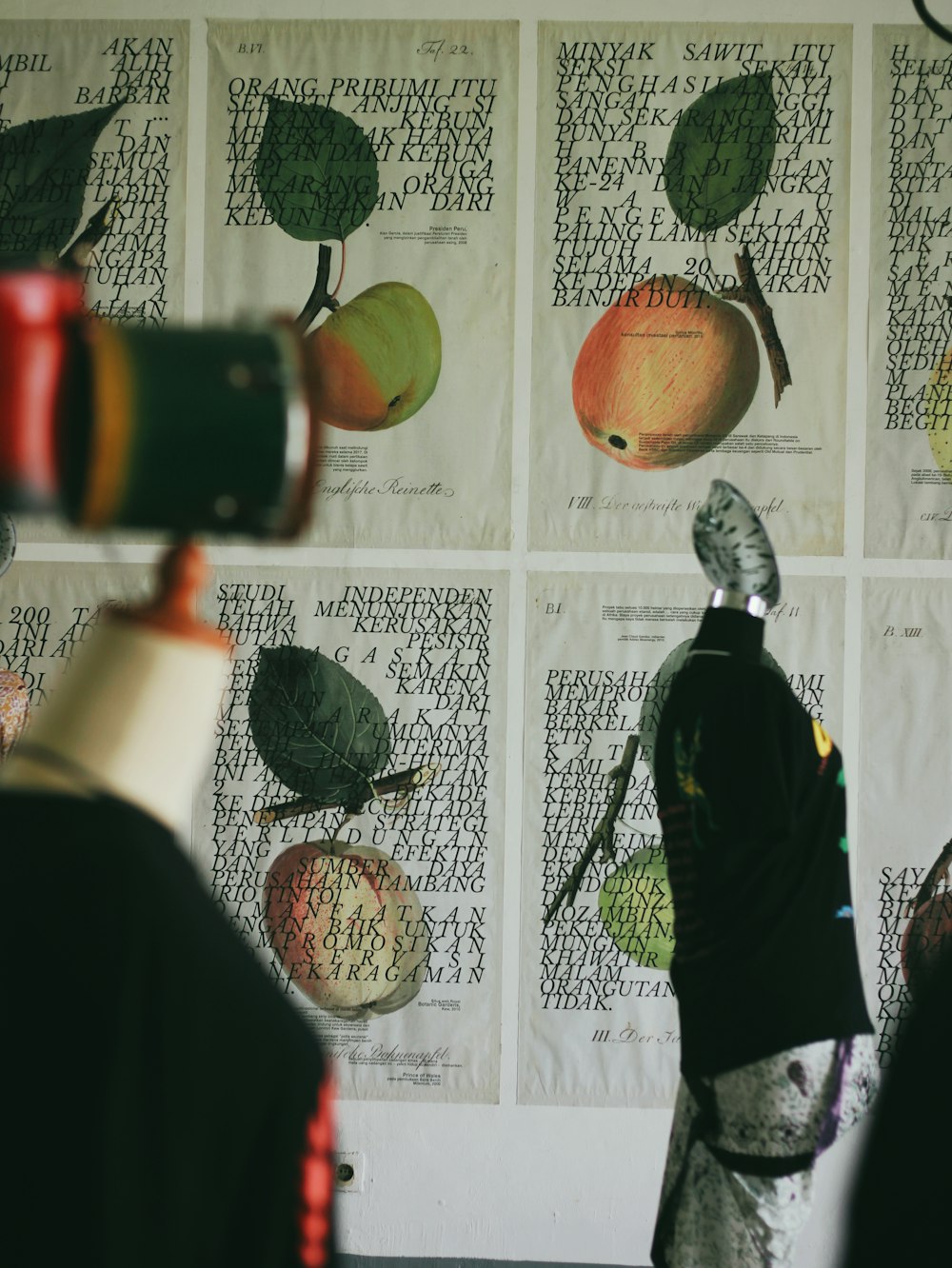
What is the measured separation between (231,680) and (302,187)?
1140mm

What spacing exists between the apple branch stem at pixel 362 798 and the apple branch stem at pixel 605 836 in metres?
0.39

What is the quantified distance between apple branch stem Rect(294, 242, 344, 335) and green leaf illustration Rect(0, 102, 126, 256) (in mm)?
579

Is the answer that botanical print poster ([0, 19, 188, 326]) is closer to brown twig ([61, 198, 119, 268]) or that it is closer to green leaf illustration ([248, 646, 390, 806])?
brown twig ([61, 198, 119, 268])

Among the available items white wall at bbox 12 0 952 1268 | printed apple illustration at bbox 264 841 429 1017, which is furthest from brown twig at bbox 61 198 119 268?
printed apple illustration at bbox 264 841 429 1017

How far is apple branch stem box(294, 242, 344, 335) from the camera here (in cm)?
286

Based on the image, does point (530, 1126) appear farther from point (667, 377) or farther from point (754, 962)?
point (667, 377)

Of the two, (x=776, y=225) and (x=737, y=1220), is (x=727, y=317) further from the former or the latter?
(x=737, y=1220)

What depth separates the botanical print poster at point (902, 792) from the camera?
2748 millimetres

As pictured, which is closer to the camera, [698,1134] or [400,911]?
[698,1134]

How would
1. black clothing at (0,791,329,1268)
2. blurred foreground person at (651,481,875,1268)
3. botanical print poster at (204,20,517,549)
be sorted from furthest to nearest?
1. botanical print poster at (204,20,517,549)
2. blurred foreground person at (651,481,875,1268)
3. black clothing at (0,791,329,1268)

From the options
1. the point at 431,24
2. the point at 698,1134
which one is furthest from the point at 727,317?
the point at 698,1134

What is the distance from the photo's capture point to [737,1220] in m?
1.62

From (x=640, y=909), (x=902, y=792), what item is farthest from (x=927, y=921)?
(x=640, y=909)

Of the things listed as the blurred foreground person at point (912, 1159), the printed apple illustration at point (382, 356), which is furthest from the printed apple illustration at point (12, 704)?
the blurred foreground person at point (912, 1159)
